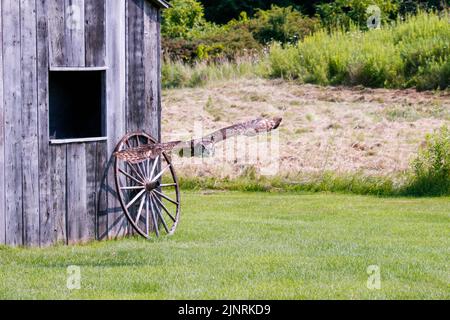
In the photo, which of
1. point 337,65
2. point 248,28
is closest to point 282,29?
point 248,28

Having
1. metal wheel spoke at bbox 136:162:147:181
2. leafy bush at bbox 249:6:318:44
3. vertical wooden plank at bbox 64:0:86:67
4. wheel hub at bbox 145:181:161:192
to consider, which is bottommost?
wheel hub at bbox 145:181:161:192

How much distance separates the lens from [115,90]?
13531 millimetres

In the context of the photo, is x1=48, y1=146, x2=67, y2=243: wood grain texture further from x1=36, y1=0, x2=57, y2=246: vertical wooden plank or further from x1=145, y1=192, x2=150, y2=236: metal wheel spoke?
x1=145, y1=192, x2=150, y2=236: metal wheel spoke

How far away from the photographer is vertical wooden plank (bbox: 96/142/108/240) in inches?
523

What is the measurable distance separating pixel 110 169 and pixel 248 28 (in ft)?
75.9

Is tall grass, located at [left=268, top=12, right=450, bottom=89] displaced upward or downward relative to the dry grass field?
upward

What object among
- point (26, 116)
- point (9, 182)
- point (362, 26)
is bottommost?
point (9, 182)

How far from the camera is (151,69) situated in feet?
46.1

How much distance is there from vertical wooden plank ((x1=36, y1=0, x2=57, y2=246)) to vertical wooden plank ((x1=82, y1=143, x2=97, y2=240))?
58 centimetres

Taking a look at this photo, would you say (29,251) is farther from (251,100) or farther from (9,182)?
(251,100)

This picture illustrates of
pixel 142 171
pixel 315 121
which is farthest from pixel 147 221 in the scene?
pixel 315 121

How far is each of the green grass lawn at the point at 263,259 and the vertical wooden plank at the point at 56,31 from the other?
2322 mm

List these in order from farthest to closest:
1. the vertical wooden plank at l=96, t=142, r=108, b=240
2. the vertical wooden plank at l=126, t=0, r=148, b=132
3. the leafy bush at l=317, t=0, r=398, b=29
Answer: the leafy bush at l=317, t=0, r=398, b=29, the vertical wooden plank at l=126, t=0, r=148, b=132, the vertical wooden plank at l=96, t=142, r=108, b=240

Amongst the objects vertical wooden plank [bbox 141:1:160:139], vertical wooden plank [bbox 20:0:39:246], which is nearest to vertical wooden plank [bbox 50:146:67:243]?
vertical wooden plank [bbox 20:0:39:246]
